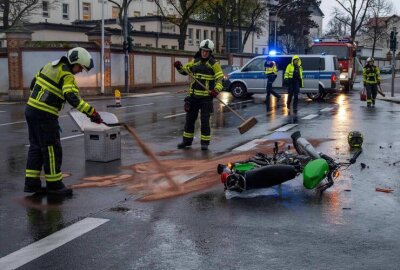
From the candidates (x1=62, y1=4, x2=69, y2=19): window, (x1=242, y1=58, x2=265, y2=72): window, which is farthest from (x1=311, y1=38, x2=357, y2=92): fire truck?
(x1=62, y1=4, x2=69, y2=19): window

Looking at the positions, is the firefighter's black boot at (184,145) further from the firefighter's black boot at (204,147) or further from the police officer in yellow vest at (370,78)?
the police officer in yellow vest at (370,78)

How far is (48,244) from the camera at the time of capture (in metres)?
4.94

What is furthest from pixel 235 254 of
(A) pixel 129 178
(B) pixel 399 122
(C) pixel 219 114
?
(C) pixel 219 114

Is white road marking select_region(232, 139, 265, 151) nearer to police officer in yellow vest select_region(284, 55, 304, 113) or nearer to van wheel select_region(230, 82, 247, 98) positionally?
police officer in yellow vest select_region(284, 55, 304, 113)

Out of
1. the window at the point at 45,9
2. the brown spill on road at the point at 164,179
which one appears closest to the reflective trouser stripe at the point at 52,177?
the brown spill on road at the point at 164,179

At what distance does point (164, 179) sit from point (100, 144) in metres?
1.80

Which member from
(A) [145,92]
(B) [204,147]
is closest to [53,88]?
(B) [204,147]

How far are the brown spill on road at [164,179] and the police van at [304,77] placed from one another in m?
15.4

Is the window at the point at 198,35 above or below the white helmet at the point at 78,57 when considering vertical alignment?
above

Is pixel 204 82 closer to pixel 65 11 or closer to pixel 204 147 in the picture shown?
pixel 204 147

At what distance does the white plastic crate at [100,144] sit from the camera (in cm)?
901

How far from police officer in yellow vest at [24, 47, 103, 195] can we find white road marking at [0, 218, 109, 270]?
1237mm

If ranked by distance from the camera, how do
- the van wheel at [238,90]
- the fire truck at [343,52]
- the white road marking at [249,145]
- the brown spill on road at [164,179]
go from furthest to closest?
the fire truck at [343,52] < the van wheel at [238,90] < the white road marking at [249,145] < the brown spill on road at [164,179]

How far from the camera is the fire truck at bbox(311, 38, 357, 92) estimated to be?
31.1 m
